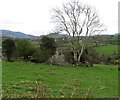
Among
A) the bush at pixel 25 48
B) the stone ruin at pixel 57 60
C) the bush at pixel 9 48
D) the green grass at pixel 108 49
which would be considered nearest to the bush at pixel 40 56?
the stone ruin at pixel 57 60

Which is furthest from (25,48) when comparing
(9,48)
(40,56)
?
(40,56)

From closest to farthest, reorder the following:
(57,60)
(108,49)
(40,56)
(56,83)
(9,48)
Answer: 1. (56,83)
2. (57,60)
3. (40,56)
4. (9,48)
5. (108,49)

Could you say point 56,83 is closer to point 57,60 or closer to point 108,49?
point 57,60

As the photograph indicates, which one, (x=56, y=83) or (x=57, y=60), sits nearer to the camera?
(x=56, y=83)

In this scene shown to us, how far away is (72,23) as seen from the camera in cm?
3114

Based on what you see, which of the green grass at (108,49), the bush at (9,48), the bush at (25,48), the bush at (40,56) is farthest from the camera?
the green grass at (108,49)

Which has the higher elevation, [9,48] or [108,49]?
[108,49]

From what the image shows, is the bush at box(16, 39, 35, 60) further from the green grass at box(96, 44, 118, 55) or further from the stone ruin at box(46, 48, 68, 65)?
the green grass at box(96, 44, 118, 55)

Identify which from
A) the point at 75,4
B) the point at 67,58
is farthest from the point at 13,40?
the point at 75,4

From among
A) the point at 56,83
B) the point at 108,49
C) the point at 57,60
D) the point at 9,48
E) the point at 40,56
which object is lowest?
the point at 56,83

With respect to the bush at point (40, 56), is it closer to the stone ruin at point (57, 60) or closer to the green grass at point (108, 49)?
the stone ruin at point (57, 60)

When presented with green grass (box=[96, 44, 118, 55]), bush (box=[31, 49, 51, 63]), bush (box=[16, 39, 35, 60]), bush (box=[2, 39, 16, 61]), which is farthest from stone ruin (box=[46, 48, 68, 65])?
green grass (box=[96, 44, 118, 55])

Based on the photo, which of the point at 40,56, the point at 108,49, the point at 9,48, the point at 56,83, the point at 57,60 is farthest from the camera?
the point at 108,49

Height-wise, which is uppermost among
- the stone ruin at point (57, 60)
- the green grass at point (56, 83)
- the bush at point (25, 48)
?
the bush at point (25, 48)
